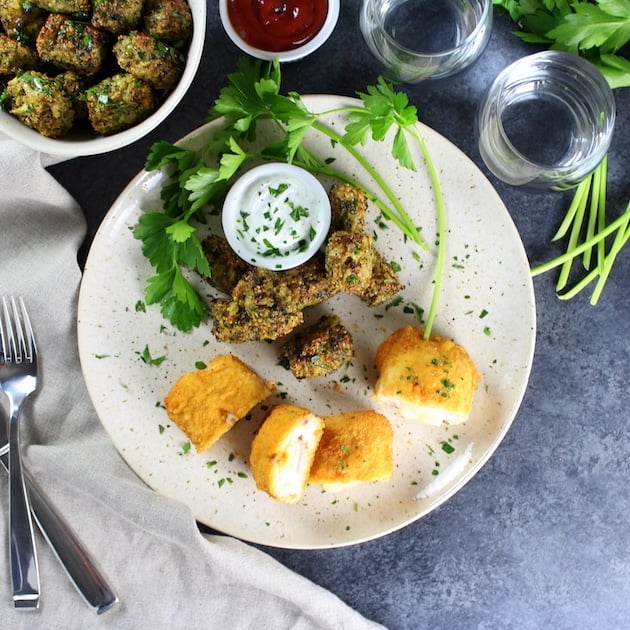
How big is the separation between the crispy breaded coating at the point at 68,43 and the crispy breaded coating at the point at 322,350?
1.21m

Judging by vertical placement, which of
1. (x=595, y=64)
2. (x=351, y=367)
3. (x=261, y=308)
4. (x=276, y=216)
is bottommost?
(x=351, y=367)

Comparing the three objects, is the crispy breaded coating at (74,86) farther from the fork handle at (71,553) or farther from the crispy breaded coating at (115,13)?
the fork handle at (71,553)

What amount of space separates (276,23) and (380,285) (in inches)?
40.9

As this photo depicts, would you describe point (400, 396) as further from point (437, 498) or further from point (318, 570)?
point (318, 570)

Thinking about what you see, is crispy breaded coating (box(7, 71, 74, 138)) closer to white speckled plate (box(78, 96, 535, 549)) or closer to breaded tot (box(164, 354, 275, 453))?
white speckled plate (box(78, 96, 535, 549))

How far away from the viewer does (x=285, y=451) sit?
2568 mm

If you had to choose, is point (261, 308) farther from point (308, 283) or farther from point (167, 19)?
→ point (167, 19)

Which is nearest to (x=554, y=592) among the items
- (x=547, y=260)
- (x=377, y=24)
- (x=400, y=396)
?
(x=400, y=396)

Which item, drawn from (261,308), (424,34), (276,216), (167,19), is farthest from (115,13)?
(424,34)

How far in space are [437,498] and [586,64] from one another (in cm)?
173

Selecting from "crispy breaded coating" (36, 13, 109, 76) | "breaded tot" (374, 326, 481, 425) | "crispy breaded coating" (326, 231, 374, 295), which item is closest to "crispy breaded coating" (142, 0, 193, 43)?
"crispy breaded coating" (36, 13, 109, 76)

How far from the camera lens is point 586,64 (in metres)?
2.57

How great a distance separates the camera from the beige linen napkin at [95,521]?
2.69 m

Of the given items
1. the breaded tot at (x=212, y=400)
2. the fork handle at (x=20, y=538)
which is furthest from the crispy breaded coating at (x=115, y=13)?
the fork handle at (x=20, y=538)
